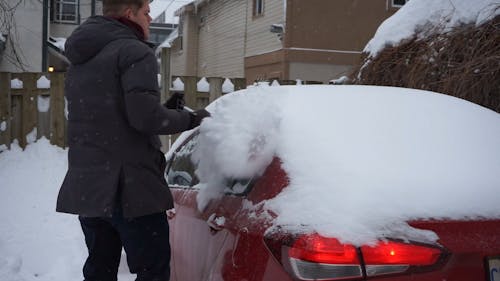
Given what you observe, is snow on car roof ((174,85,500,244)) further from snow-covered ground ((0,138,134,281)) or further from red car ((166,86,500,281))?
snow-covered ground ((0,138,134,281))

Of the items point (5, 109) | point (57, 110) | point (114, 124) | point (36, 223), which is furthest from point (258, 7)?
point (114, 124)

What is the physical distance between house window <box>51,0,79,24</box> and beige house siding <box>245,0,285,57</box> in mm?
5834

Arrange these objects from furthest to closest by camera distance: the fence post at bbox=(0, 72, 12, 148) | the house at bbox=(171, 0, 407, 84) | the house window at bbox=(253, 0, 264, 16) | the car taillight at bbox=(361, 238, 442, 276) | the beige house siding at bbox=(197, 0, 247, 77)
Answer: the beige house siding at bbox=(197, 0, 247, 77)
the house window at bbox=(253, 0, 264, 16)
the house at bbox=(171, 0, 407, 84)
the fence post at bbox=(0, 72, 12, 148)
the car taillight at bbox=(361, 238, 442, 276)

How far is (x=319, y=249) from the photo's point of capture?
1.83m

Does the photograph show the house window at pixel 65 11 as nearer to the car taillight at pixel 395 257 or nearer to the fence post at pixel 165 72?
the fence post at pixel 165 72

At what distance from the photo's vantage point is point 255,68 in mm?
17859

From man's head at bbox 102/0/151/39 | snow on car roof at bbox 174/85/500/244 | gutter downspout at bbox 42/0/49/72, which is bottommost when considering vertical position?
snow on car roof at bbox 174/85/500/244

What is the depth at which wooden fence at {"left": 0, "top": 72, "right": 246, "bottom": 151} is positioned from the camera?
8.14m

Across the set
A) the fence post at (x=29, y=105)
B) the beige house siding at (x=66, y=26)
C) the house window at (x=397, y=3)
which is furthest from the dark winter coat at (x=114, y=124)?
the beige house siding at (x=66, y=26)

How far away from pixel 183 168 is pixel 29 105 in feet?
18.8

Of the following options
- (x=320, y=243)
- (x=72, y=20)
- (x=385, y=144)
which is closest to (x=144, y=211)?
(x=320, y=243)

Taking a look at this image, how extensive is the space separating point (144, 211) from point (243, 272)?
571mm

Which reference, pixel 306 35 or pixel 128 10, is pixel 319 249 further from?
pixel 306 35

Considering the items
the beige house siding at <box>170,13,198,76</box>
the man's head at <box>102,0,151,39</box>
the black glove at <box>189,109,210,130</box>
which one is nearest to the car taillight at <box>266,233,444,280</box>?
the black glove at <box>189,109,210,130</box>
